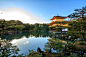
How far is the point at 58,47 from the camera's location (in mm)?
4371

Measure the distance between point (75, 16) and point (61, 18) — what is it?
1320 cm

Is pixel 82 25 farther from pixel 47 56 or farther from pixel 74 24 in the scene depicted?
pixel 47 56

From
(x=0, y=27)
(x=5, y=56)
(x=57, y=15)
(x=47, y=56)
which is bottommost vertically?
(x=47, y=56)

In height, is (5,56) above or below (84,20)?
below

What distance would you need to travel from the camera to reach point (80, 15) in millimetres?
6199

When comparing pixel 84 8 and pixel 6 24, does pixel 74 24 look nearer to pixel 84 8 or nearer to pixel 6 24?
pixel 84 8

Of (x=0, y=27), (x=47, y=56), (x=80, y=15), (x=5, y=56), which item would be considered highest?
(x=80, y=15)

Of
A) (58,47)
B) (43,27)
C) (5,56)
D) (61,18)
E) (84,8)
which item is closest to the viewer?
(5,56)

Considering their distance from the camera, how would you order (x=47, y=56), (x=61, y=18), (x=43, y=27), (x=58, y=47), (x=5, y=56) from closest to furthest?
1. (x=5, y=56)
2. (x=47, y=56)
3. (x=58, y=47)
4. (x=61, y=18)
5. (x=43, y=27)

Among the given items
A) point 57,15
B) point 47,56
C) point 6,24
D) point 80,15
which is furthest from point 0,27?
point 80,15

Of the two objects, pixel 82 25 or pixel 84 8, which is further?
pixel 82 25

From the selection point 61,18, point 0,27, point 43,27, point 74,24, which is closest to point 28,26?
point 43,27

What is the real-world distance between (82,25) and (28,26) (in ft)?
124

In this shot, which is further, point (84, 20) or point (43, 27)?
point (43, 27)
